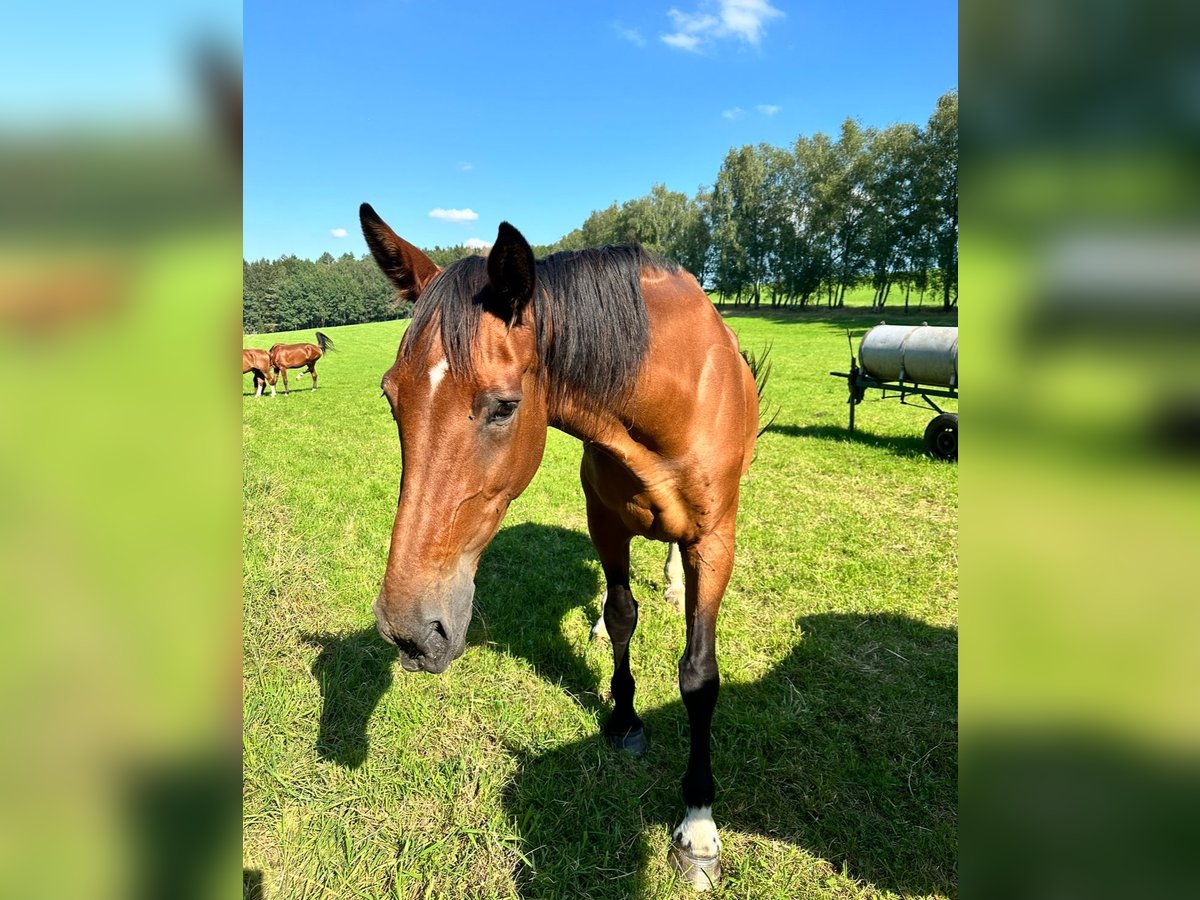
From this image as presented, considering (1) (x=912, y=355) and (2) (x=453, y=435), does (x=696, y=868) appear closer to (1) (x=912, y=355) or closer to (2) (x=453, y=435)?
(2) (x=453, y=435)

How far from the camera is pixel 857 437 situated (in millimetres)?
9359

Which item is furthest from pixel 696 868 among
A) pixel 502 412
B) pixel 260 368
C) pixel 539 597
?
pixel 260 368

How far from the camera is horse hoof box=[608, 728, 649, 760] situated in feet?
9.55

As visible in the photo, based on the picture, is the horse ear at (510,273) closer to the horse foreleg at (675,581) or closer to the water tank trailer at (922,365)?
the horse foreleg at (675,581)

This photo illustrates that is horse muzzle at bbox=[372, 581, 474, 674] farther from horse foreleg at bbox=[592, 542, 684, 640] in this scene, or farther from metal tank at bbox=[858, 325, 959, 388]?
metal tank at bbox=[858, 325, 959, 388]

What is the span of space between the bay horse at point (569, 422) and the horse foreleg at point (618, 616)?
1 centimetres

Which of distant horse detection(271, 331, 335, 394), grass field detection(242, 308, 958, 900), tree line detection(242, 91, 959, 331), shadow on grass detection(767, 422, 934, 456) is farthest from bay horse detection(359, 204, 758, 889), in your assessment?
tree line detection(242, 91, 959, 331)

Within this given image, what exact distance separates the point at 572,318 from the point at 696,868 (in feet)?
7.19

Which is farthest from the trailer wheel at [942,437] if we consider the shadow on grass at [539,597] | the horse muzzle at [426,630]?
the horse muzzle at [426,630]

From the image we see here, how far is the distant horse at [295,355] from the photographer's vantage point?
18797 mm
